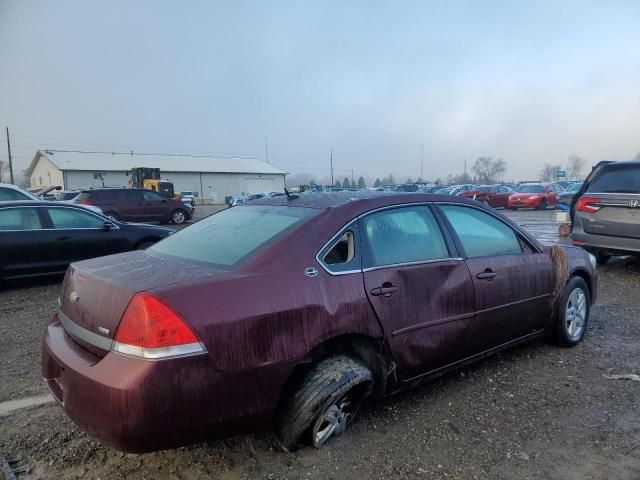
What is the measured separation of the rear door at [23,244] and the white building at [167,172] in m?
51.3

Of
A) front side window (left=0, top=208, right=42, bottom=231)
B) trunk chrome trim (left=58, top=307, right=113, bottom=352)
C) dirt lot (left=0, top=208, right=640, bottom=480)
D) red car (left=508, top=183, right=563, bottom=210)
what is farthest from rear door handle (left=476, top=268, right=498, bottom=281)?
red car (left=508, top=183, right=563, bottom=210)

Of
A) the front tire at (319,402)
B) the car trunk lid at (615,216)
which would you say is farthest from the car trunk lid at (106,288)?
the car trunk lid at (615,216)

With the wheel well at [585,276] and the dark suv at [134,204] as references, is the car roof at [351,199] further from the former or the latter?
the dark suv at [134,204]

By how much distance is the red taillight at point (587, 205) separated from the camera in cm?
745

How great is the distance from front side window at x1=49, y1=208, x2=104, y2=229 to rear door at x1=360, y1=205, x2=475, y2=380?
5.98 metres

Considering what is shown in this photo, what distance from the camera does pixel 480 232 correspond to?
3.80 metres

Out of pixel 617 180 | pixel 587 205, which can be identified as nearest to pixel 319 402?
pixel 587 205

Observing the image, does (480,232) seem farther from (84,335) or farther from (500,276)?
(84,335)

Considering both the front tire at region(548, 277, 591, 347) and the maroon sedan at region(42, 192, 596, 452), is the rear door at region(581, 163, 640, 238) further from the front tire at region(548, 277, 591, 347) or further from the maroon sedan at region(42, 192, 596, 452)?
the maroon sedan at region(42, 192, 596, 452)

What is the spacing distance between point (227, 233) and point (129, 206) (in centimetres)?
1812

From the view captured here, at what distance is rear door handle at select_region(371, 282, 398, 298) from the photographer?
2.87 meters

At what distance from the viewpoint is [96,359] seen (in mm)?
2352

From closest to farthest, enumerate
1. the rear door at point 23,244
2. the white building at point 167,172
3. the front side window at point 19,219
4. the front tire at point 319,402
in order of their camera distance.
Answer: the front tire at point 319,402
the rear door at point 23,244
the front side window at point 19,219
the white building at point 167,172

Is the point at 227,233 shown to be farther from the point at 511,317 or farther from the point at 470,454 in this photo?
the point at 511,317
